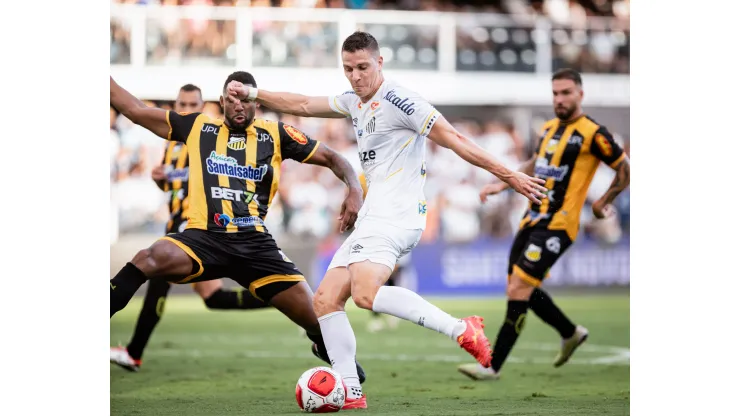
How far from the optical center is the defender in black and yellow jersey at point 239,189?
19.7 feet

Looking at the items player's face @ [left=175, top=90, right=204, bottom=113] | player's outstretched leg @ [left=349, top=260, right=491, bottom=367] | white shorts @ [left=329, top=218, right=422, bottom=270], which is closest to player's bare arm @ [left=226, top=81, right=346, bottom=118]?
white shorts @ [left=329, top=218, right=422, bottom=270]

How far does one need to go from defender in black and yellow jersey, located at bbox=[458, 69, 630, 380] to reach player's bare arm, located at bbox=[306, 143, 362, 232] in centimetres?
171

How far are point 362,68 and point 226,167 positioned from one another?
1.14 m

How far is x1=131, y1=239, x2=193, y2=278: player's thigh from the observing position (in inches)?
226

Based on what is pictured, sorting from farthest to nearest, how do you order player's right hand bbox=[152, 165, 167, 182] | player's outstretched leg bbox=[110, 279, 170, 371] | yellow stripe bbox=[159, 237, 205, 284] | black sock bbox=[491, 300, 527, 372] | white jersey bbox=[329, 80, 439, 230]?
1. player's right hand bbox=[152, 165, 167, 182]
2. player's outstretched leg bbox=[110, 279, 170, 371]
3. black sock bbox=[491, 300, 527, 372]
4. yellow stripe bbox=[159, 237, 205, 284]
5. white jersey bbox=[329, 80, 439, 230]

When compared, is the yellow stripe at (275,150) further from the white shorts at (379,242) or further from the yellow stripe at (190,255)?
the white shorts at (379,242)

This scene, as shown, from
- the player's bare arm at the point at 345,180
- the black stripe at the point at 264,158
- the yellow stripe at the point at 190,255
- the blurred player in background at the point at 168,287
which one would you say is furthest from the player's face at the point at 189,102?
the yellow stripe at the point at 190,255

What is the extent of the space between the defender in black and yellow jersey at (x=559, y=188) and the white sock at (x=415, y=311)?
2230 mm

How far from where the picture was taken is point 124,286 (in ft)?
18.4

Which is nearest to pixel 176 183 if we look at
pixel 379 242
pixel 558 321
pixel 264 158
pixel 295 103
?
pixel 264 158

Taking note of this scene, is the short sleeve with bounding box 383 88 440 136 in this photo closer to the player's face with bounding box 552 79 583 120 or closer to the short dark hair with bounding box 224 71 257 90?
the short dark hair with bounding box 224 71 257 90
